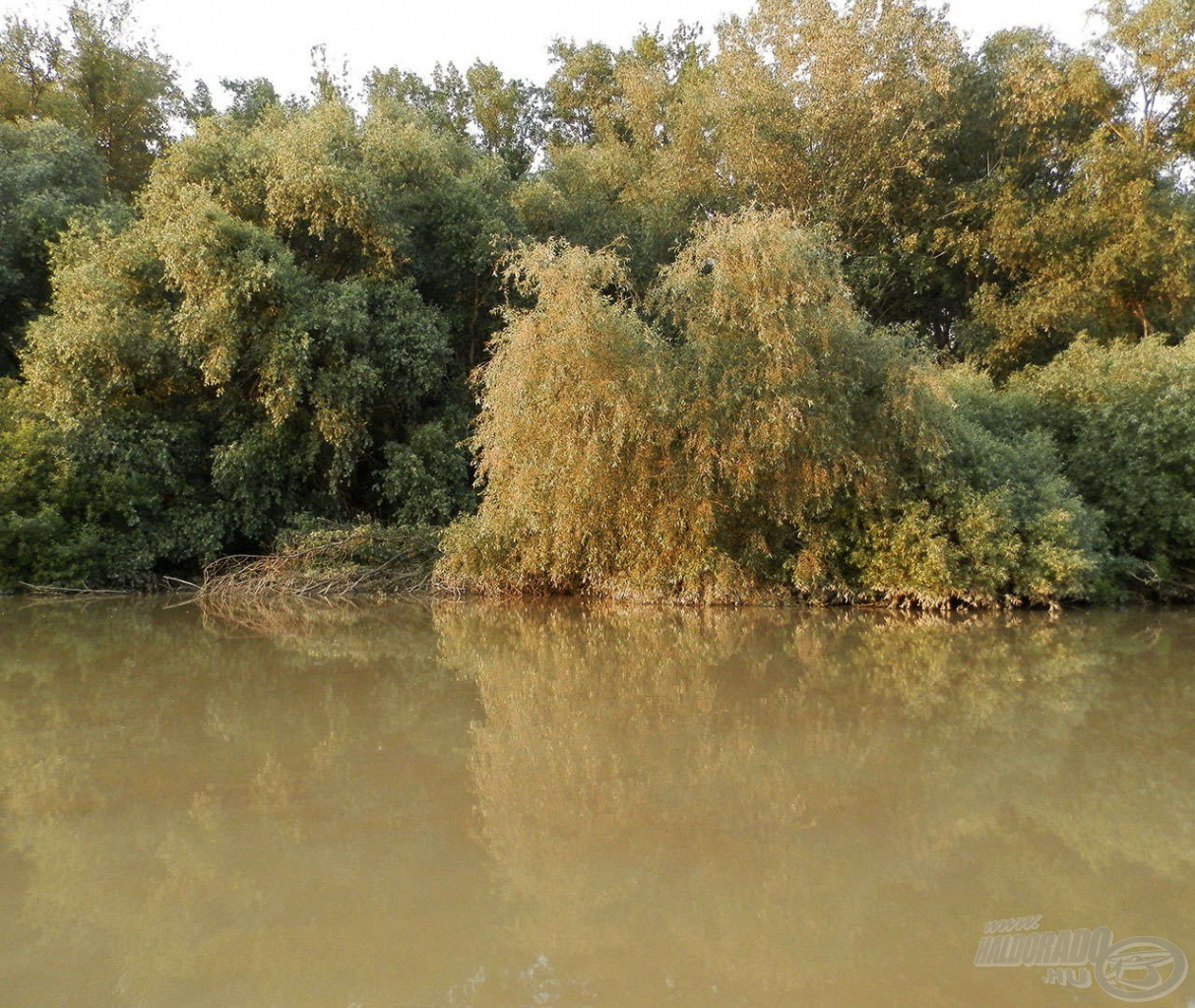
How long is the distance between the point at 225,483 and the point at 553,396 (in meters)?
7.10

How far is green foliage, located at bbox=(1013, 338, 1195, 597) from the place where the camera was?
14930 millimetres

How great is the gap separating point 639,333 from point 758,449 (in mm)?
2316

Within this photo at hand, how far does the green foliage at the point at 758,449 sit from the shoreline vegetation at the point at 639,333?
0.18ft

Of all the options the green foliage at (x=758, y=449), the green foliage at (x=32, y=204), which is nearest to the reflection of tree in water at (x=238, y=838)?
the green foliage at (x=758, y=449)

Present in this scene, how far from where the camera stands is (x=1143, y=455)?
598 inches

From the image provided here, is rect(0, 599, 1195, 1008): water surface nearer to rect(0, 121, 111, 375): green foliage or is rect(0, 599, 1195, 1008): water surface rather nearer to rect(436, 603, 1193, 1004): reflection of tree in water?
rect(436, 603, 1193, 1004): reflection of tree in water

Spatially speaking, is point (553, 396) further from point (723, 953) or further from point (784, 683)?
point (723, 953)

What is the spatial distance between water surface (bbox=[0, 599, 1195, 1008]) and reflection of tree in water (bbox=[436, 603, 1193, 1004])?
0.02 meters

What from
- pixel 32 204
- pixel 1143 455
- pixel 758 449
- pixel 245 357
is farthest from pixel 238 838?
pixel 32 204

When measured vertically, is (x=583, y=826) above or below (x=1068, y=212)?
below

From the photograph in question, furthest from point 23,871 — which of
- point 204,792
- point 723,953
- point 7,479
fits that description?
point 7,479

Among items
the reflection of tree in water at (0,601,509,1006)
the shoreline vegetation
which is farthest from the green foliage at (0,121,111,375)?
the reflection of tree in water at (0,601,509,1006)

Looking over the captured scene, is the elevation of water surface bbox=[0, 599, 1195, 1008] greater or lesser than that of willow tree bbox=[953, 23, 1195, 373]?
lesser

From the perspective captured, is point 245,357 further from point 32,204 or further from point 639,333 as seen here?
point 639,333
